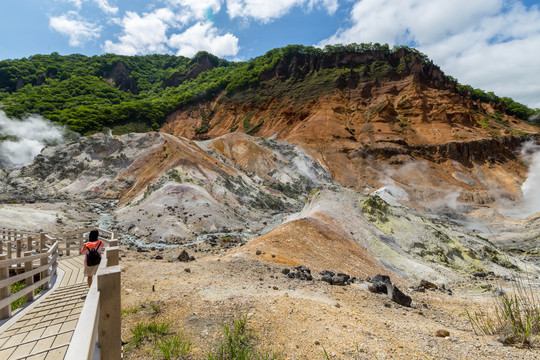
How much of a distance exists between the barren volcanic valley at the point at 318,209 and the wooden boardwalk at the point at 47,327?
3.43 ft

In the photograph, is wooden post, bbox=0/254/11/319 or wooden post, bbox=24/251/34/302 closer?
wooden post, bbox=0/254/11/319

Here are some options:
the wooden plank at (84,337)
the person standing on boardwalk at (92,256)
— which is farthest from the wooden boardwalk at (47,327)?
the wooden plank at (84,337)

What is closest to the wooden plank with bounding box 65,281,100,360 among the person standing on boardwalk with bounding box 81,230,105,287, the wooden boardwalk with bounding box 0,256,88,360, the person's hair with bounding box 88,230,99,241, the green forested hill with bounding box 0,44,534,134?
the wooden boardwalk with bounding box 0,256,88,360

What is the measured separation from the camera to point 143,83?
115250 mm

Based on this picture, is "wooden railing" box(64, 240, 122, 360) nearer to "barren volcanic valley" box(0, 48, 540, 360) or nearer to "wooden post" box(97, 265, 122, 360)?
"wooden post" box(97, 265, 122, 360)

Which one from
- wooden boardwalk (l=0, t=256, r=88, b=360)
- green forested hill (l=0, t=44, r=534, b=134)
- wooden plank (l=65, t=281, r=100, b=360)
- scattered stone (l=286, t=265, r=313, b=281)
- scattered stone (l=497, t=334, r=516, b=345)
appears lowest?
scattered stone (l=286, t=265, r=313, b=281)

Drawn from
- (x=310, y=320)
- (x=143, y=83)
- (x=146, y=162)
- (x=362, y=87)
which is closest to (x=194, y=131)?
(x=146, y=162)

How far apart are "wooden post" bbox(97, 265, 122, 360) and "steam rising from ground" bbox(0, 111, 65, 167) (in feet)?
201

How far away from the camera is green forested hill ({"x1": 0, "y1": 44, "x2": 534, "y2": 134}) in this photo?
64.9 m

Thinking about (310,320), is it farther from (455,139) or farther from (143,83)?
(143,83)

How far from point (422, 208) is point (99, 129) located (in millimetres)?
65308

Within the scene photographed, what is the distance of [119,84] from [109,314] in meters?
122

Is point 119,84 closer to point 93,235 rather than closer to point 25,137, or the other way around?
point 25,137

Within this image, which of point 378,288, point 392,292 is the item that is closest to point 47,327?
point 392,292
